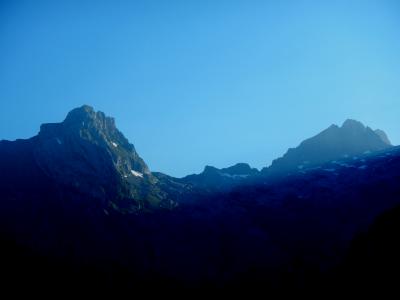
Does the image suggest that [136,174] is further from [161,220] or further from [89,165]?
[161,220]

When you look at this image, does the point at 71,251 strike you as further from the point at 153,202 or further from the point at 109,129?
the point at 109,129

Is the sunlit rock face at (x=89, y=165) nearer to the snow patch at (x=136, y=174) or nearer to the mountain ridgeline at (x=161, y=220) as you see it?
the snow patch at (x=136, y=174)

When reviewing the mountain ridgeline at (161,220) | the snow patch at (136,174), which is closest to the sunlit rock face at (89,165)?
the snow patch at (136,174)

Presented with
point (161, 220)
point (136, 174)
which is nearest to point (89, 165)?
point (136, 174)

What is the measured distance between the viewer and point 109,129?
181625 mm

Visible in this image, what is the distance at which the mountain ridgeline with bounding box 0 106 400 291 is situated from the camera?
96.0m

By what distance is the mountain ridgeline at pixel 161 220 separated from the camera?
3780 inches

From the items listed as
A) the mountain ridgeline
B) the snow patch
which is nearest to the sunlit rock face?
the snow patch

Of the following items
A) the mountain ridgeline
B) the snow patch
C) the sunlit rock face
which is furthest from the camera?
the snow patch

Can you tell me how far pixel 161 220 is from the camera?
125 m

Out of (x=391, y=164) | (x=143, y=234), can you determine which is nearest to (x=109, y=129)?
(x=143, y=234)

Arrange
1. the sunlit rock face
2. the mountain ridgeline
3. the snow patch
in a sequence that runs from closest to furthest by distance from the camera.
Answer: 1. the mountain ridgeline
2. the sunlit rock face
3. the snow patch

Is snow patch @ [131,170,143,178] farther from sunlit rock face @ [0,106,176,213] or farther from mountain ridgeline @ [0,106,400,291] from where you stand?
mountain ridgeline @ [0,106,400,291]

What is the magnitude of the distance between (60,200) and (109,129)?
196 ft
